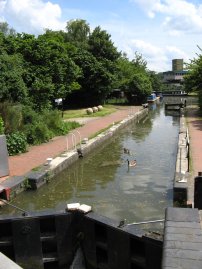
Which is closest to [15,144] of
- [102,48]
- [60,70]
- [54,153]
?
[54,153]

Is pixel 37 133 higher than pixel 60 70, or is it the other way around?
pixel 60 70

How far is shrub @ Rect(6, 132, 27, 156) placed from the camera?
58.4 feet

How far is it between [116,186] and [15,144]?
253 inches

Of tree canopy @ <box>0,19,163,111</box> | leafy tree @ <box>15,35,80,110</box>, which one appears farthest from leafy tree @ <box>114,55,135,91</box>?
leafy tree @ <box>15,35,80,110</box>

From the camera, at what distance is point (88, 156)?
18.9 metres

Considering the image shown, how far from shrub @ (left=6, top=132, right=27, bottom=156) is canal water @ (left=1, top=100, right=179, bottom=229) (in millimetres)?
2898

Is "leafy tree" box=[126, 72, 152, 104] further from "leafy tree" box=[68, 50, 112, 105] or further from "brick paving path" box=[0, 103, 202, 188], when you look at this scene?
"brick paving path" box=[0, 103, 202, 188]

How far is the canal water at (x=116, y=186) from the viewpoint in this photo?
37.4 feet

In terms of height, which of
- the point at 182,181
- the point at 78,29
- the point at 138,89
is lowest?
the point at 182,181

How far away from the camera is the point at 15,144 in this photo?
17953 millimetres

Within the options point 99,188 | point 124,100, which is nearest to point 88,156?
point 99,188

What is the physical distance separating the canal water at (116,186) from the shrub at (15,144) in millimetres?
2898

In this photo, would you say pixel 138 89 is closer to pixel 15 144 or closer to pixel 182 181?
pixel 15 144

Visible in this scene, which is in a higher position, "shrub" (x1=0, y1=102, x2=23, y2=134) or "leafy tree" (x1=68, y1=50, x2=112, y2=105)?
"leafy tree" (x1=68, y1=50, x2=112, y2=105)
